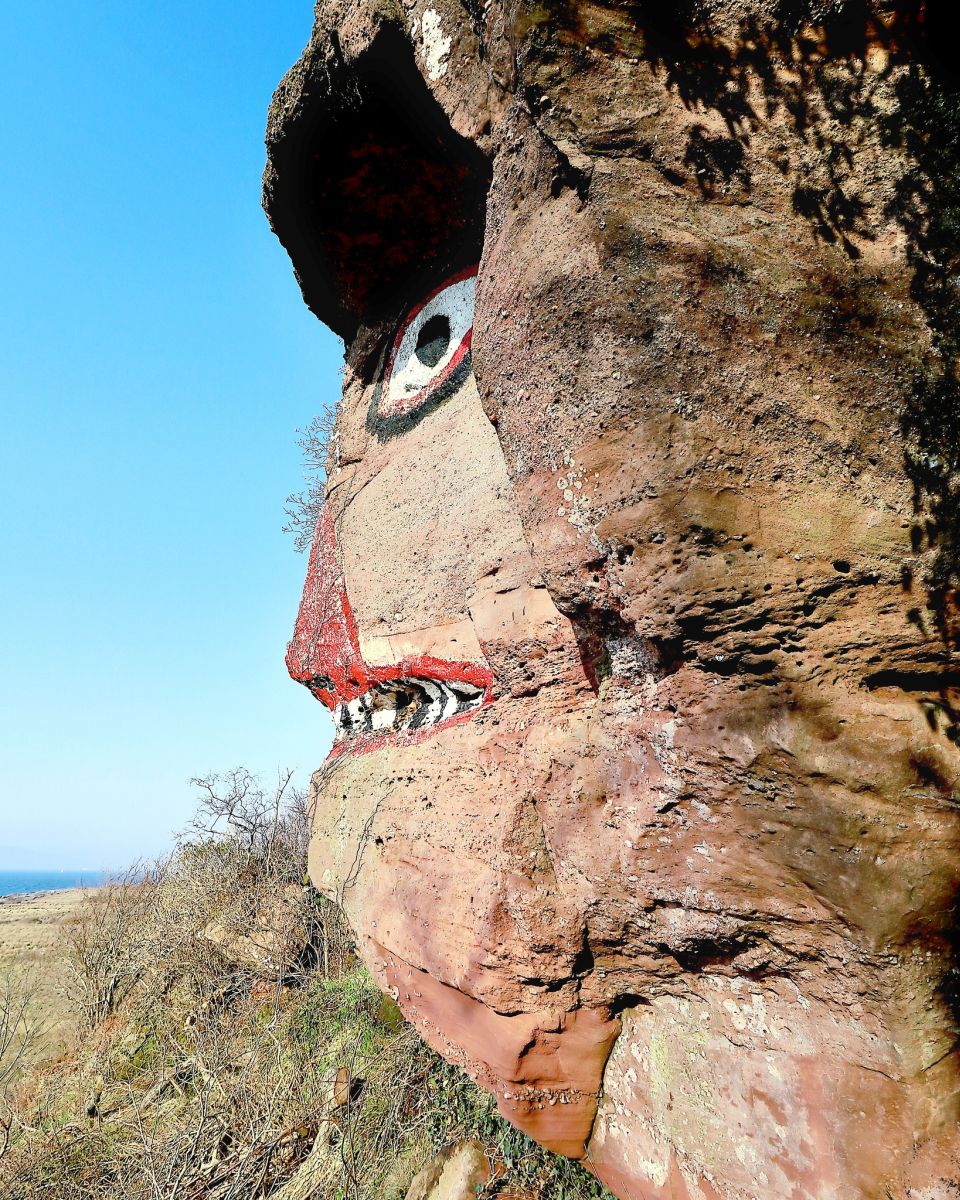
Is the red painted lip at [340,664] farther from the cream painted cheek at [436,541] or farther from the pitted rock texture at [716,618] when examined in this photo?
the pitted rock texture at [716,618]

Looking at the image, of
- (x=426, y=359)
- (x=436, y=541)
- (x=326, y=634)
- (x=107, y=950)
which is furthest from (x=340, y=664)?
(x=107, y=950)

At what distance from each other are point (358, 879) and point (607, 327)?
62.2 inches

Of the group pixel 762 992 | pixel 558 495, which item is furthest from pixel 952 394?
pixel 762 992

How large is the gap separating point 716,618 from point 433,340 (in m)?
1.78

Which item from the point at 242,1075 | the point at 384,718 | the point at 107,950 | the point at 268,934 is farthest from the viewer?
the point at 107,950

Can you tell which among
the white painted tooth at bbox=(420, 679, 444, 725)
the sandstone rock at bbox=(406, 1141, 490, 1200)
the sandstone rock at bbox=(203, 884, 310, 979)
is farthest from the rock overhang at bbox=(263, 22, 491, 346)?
the sandstone rock at bbox=(203, 884, 310, 979)

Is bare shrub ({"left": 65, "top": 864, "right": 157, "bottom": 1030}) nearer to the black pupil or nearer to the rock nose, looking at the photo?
the rock nose

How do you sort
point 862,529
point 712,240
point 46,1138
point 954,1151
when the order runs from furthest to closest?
point 46,1138, point 712,240, point 862,529, point 954,1151

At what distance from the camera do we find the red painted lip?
192cm

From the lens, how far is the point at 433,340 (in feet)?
8.01

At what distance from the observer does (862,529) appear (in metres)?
1.07

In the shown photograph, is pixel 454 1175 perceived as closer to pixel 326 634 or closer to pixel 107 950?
pixel 326 634

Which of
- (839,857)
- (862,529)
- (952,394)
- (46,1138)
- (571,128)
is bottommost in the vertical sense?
(46,1138)

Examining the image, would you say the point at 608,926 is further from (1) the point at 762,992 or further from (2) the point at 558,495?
(2) the point at 558,495
